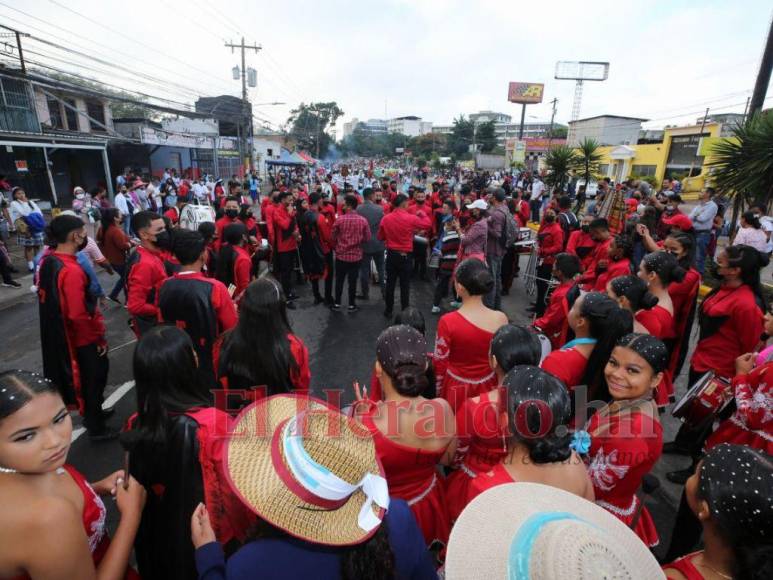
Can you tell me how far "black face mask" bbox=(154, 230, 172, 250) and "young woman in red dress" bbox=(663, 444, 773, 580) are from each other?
161 inches

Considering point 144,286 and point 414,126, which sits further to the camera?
point 414,126

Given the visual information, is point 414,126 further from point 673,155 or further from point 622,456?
point 622,456

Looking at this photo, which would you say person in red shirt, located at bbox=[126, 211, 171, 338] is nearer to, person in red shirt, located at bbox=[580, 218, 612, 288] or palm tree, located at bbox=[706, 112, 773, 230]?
person in red shirt, located at bbox=[580, 218, 612, 288]

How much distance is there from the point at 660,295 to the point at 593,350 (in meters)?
1.44

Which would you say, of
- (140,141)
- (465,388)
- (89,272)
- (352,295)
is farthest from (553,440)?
(140,141)

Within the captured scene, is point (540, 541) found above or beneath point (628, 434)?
above

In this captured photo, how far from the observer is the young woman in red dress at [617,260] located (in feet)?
14.1

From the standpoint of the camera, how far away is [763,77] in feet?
25.3

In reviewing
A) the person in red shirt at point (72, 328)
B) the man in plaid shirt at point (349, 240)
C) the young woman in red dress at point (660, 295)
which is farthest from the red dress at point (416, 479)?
the man in plaid shirt at point (349, 240)

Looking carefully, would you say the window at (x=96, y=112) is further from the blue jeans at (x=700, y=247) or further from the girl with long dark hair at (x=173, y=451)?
the blue jeans at (x=700, y=247)

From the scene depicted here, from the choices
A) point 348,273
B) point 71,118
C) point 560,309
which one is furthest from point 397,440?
point 71,118

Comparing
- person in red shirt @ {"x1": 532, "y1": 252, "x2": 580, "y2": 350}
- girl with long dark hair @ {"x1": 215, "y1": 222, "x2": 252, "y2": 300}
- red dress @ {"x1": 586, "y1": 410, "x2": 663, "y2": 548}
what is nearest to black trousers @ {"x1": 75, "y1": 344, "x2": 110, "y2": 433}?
girl with long dark hair @ {"x1": 215, "y1": 222, "x2": 252, "y2": 300}

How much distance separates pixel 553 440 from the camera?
1.48 meters

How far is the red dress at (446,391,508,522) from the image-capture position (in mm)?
2020
